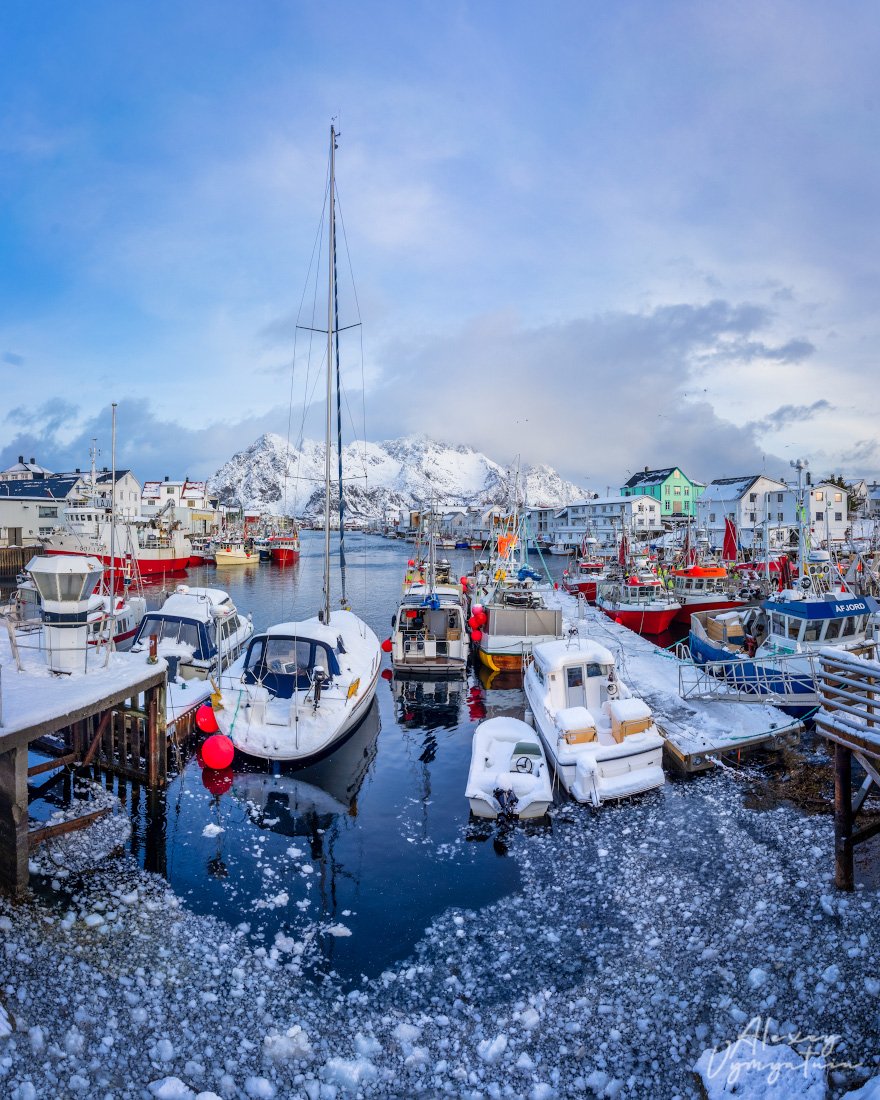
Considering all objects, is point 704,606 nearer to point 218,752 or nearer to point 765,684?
point 765,684

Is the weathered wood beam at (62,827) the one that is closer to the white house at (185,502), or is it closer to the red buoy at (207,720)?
the red buoy at (207,720)

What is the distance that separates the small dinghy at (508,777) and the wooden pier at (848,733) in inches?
217

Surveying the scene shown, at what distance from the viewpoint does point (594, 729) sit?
15000 mm

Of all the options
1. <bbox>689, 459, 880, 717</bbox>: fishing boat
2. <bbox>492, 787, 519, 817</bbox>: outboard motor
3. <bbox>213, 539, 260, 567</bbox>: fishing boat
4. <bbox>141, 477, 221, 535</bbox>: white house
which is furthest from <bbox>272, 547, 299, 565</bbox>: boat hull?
<bbox>492, 787, 519, 817</bbox>: outboard motor

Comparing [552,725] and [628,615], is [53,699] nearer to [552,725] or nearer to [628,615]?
[552,725]

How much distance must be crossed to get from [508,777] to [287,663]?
24.2 ft

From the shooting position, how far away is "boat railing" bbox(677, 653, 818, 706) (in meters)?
18.4

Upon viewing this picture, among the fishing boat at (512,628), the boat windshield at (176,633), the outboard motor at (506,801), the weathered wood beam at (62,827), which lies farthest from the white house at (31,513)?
the outboard motor at (506,801)

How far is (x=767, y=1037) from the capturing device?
7145 mm

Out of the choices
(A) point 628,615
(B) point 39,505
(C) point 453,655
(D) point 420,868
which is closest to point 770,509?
(A) point 628,615

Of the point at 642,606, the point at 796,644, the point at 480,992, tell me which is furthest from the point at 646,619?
the point at 480,992

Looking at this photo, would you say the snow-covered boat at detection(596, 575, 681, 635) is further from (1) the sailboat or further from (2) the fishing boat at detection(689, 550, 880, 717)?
(1) the sailboat

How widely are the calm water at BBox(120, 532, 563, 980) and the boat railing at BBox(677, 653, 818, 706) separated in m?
7.71

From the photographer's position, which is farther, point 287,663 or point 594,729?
point 287,663
